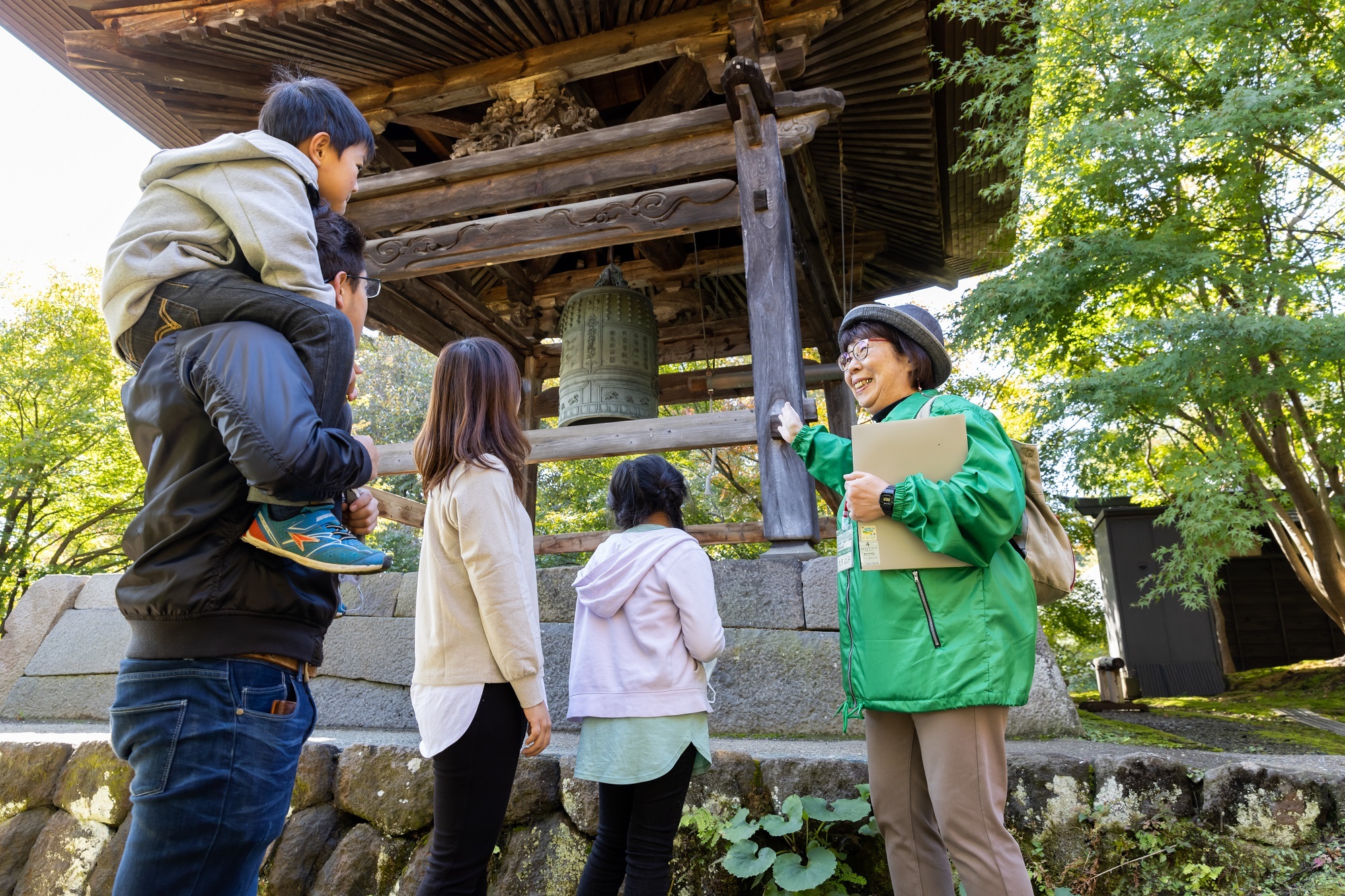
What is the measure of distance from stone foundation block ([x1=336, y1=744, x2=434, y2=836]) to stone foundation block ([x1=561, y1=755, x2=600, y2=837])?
18.4 inches

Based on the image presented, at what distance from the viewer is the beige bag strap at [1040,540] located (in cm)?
194

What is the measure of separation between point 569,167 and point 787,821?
151 inches

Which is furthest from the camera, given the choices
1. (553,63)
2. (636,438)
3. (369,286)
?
(553,63)

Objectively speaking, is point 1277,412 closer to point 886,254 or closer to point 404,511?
point 886,254

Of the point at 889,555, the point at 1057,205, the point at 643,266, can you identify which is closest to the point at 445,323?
the point at 643,266

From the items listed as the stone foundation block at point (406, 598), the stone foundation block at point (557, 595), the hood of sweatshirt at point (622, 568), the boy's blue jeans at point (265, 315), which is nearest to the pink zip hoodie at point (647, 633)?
the hood of sweatshirt at point (622, 568)

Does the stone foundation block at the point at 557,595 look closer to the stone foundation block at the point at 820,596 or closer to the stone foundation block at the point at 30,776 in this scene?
the stone foundation block at the point at 820,596

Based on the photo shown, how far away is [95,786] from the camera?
9.71 ft

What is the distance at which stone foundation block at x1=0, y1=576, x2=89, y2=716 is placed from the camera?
4.46 m

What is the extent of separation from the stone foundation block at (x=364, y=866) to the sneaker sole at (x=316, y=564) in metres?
2.01

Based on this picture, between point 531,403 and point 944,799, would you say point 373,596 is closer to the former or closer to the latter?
point 531,403

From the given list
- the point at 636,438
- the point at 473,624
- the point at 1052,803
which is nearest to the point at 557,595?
the point at 636,438

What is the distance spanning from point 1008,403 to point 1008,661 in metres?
7.54

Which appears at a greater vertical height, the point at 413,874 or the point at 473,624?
the point at 473,624
